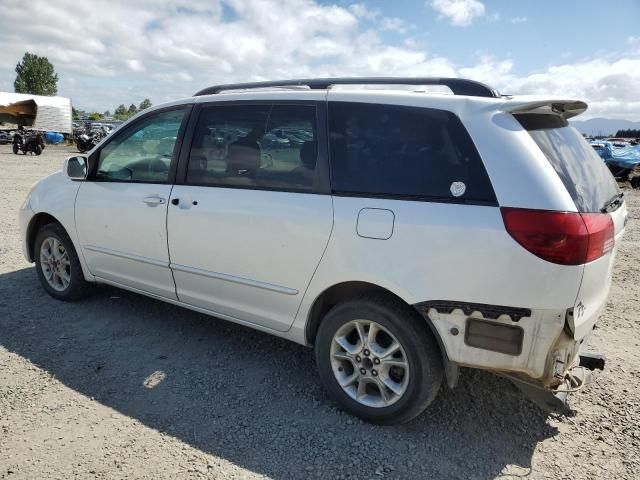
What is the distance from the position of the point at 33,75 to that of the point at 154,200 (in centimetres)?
9404

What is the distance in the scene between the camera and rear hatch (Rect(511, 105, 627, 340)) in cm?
229

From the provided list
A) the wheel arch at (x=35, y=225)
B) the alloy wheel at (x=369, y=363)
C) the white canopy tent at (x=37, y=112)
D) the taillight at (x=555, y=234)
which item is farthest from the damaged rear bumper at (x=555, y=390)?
the white canopy tent at (x=37, y=112)

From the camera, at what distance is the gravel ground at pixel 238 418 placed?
96.4 inches

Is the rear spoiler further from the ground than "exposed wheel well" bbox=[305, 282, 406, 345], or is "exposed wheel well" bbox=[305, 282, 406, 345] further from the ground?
the rear spoiler

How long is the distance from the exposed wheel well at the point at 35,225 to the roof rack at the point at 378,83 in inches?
77.6

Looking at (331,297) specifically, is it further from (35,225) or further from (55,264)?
(35,225)

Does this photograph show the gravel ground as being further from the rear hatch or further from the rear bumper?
the rear hatch

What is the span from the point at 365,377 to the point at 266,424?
24.9 inches

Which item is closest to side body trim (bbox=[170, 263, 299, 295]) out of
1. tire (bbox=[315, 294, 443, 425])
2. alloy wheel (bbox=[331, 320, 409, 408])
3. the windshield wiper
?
tire (bbox=[315, 294, 443, 425])

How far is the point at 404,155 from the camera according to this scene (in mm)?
2570

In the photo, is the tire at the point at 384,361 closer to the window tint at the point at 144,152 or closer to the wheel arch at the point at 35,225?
the window tint at the point at 144,152

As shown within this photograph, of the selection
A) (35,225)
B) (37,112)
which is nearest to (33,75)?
(37,112)

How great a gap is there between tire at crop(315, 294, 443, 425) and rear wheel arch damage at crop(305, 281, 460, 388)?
0.09 feet

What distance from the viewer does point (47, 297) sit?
4473 mm
